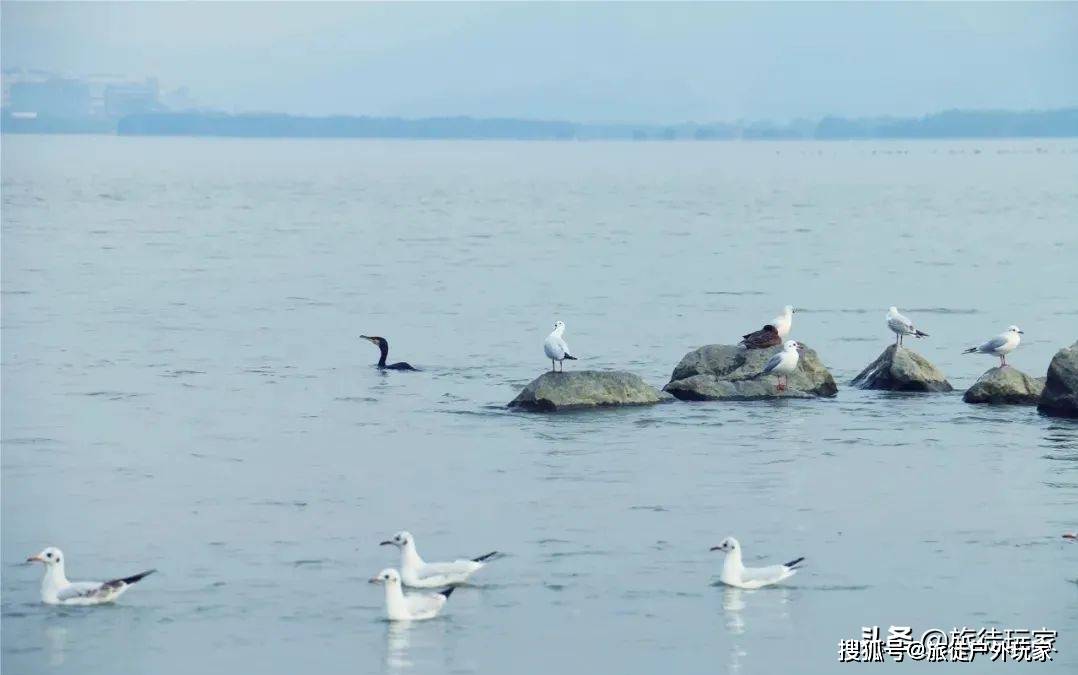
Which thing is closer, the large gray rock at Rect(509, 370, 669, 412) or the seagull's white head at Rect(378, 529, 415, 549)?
the seagull's white head at Rect(378, 529, 415, 549)

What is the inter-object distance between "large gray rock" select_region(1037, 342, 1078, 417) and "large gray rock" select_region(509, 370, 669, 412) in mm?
5258

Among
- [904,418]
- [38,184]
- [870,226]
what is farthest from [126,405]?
[38,184]

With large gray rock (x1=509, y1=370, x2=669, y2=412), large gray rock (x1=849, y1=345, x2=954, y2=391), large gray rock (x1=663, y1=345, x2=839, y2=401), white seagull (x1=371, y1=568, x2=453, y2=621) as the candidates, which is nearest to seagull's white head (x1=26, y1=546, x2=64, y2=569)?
white seagull (x1=371, y1=568, x2=453, y2=621)

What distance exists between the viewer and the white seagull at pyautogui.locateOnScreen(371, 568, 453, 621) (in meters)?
14.6

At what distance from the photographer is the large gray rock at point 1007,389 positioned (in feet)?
80.5

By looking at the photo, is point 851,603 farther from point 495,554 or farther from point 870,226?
point 870,226

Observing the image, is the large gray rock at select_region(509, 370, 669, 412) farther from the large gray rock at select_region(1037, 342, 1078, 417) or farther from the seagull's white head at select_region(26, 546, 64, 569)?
the seagull's white head at select_region(26, 546, 64, 569)

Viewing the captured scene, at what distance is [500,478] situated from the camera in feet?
66.0

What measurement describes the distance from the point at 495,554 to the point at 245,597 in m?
2.35

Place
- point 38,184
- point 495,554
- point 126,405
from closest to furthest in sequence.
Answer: point 495,554 < point 126,405 < point 38,184

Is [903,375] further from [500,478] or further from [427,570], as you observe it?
[427,570]

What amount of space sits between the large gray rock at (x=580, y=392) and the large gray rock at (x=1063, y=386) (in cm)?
526

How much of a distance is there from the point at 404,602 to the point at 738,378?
1143cm

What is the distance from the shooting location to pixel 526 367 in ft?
98.2
